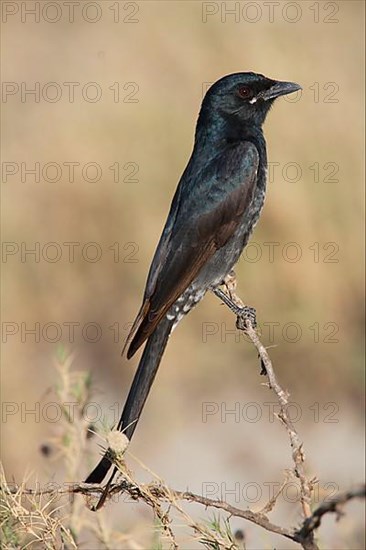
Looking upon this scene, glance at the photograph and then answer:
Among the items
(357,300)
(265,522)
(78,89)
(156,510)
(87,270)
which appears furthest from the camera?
(78,89)

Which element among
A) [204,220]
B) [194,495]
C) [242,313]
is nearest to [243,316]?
[242,313]

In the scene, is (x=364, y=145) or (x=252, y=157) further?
(x=364, y=145)

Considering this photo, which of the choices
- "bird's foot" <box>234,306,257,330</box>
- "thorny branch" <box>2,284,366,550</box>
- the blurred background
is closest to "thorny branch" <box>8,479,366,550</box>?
"thorny branch" <box>2,284,366,550</box>

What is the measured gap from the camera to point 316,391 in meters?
6.38

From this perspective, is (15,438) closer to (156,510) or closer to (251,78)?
(251,78)

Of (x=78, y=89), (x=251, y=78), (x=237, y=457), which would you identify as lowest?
(x=237, y=457)

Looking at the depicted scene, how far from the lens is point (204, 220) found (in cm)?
439

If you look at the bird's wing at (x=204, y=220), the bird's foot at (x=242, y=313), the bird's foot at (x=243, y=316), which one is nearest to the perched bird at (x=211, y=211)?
the bird's wing at (x=204, y=220)

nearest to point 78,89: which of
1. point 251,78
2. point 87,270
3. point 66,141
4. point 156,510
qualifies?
point 66,141

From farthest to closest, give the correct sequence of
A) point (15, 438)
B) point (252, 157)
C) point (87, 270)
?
point (87, 270), point (15, 438), point (252, 157)

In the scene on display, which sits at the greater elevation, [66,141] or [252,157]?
[66,141]

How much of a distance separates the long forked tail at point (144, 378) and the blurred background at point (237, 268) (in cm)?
129

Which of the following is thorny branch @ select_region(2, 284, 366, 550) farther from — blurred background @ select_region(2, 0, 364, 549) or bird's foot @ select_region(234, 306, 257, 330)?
blurred background @ select_region(2, 0, 364, 549)

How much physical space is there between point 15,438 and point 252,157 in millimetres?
2401
